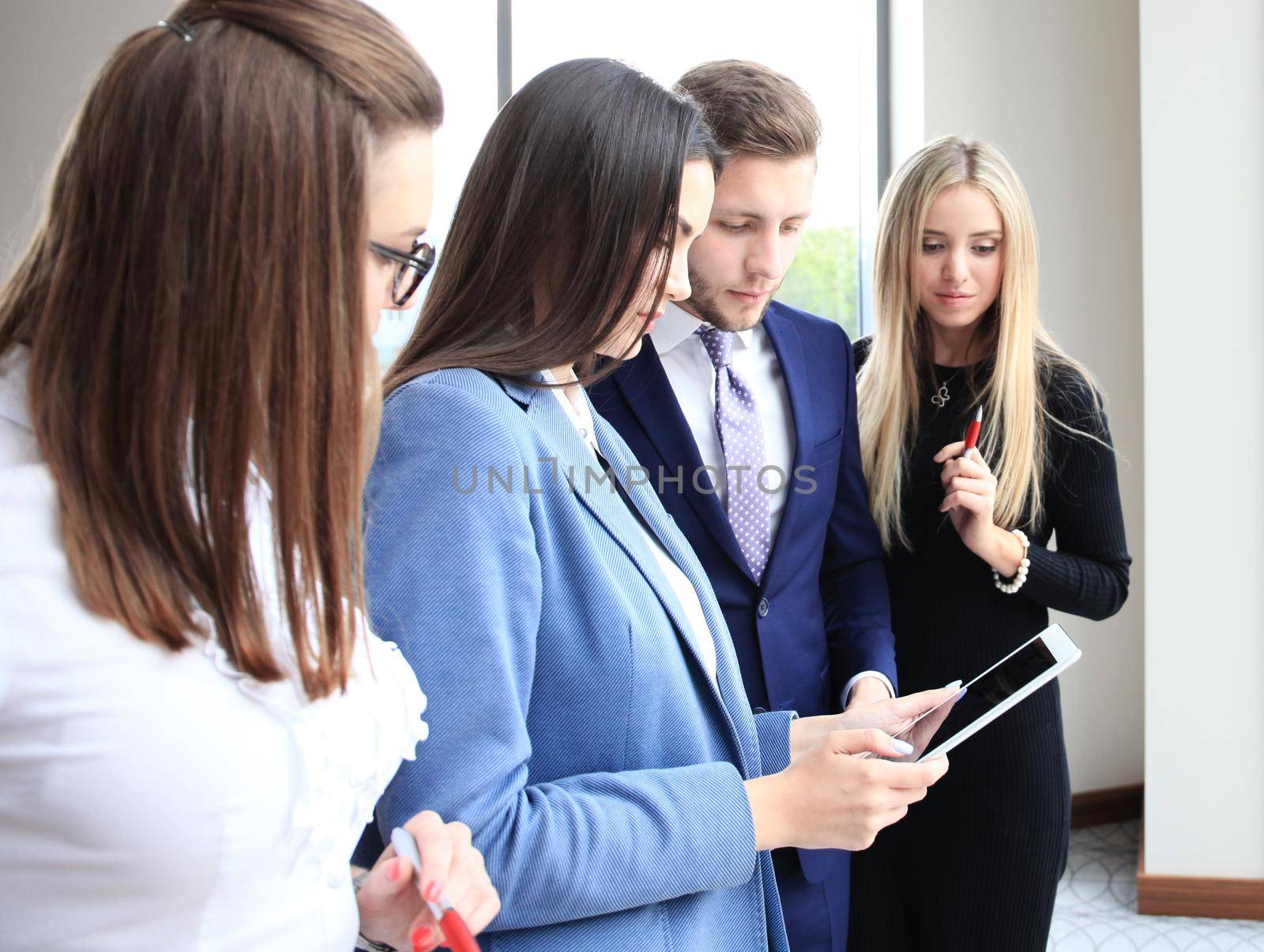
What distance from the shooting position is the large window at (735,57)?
3037 millimetres

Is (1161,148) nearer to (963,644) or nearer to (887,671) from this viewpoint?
(963,644)

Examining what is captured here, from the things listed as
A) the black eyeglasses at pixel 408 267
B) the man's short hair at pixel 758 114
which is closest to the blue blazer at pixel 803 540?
the man's short hair at pixel 758 114

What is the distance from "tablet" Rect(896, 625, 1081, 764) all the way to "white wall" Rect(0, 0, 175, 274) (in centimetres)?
220

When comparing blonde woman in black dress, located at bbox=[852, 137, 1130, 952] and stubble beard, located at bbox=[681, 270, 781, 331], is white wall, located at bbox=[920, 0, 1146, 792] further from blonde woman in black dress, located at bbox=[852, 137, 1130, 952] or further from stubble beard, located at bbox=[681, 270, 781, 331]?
stubble beard, located at bbox=[681, 270, 781, 331]

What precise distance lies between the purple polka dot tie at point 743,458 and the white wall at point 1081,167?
1.84 metres

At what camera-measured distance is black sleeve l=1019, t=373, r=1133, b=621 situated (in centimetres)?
185

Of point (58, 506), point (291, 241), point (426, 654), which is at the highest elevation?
point (291, 241)

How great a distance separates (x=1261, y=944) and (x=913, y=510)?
1715 mm

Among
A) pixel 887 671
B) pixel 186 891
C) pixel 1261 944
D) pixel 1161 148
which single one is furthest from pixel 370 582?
pixel 1261 944

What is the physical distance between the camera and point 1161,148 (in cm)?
268

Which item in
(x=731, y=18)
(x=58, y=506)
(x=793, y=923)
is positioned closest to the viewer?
(x=58, y=506)

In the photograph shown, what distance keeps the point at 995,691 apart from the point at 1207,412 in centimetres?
179

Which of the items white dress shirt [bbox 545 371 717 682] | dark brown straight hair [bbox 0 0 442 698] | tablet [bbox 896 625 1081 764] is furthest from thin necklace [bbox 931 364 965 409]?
dark brown straight hair [bbox 0 0 442 698]

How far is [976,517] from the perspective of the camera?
1761 millimetres
